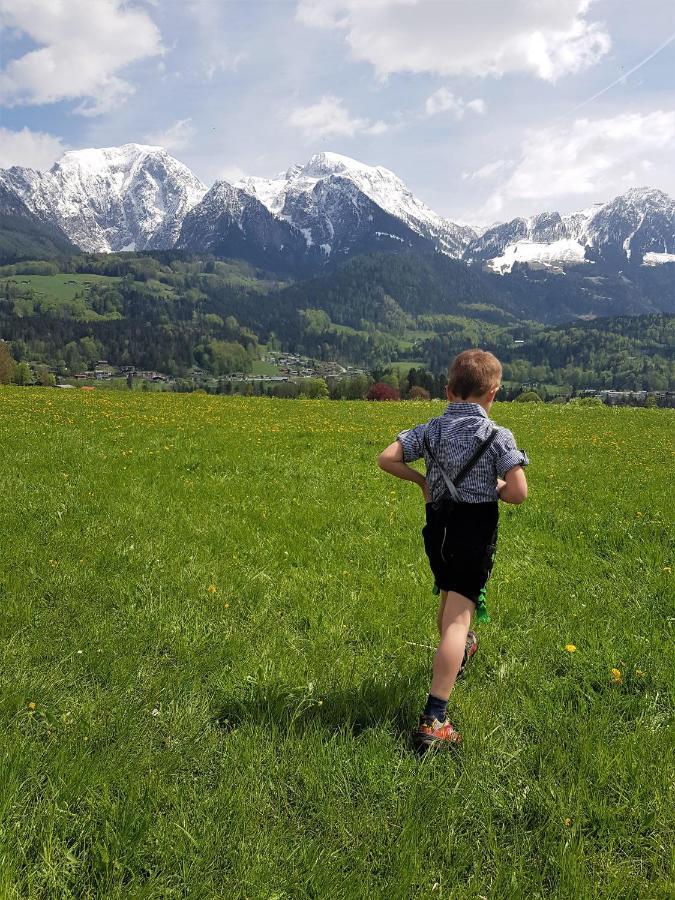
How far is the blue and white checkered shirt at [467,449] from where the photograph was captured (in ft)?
14.1

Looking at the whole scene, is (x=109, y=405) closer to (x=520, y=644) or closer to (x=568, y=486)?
(x=568, y=486)

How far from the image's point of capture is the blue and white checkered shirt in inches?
169

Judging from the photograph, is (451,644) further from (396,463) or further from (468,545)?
(396,463)

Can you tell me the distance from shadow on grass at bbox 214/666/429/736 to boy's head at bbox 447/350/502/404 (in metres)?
2.70

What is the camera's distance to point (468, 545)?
4.32 m

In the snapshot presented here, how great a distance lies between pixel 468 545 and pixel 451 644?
0.80 m

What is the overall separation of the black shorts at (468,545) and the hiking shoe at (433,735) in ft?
3.30

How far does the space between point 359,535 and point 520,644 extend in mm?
3453

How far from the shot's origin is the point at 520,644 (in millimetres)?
5547

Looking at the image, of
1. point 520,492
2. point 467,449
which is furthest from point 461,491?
point 520,492

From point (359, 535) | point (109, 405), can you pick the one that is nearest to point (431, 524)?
point (359, 535)

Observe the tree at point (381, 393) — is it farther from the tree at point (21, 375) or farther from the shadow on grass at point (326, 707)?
the shadow on grass at point (326, 707)

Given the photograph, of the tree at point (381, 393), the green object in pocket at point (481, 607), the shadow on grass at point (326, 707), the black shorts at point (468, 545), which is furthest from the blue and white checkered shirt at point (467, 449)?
the tree at point (381, 393)

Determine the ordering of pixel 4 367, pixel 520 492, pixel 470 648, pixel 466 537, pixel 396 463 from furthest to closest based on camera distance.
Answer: pixel 4 367, pixel 470 648, pixel 396 463, pixel 466 537, pixel 520 492
